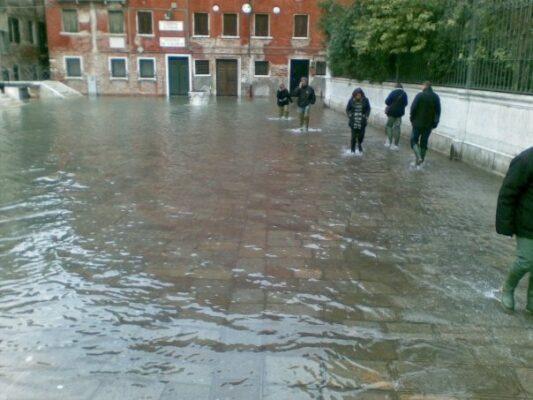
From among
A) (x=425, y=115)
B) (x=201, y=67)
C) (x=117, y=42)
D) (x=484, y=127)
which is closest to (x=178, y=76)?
(x=201, y=67)

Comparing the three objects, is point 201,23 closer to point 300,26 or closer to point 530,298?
point 300,26

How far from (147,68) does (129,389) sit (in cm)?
3718

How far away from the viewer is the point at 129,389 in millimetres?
3219

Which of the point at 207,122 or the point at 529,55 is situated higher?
the point at 529,55

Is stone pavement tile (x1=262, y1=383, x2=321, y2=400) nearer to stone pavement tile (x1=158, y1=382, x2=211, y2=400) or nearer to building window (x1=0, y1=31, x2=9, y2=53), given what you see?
stone pavement tile (x1=158, y1=382, x2=211, y2=400)

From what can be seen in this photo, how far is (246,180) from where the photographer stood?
917cm

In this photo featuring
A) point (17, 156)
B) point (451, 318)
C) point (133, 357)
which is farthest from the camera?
point (17, 156)

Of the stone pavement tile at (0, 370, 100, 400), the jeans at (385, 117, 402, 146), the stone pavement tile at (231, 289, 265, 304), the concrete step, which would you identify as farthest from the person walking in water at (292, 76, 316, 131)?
the concrete step

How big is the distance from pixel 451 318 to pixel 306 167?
21.0 feet

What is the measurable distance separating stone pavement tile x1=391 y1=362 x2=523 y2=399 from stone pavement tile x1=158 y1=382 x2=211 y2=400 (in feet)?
3.86

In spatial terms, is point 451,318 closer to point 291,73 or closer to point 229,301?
point 229,301

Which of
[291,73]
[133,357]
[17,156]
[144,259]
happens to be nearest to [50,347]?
[133,357]

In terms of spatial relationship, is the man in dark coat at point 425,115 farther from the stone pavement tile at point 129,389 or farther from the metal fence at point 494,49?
the stone pavement tile at point 129,389

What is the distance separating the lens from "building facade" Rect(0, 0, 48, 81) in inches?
1377
